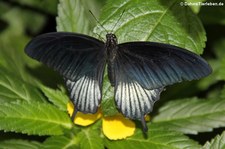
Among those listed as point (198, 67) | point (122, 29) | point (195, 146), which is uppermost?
point (122, 29)

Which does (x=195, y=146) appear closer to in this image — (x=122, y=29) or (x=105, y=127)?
(x=105, y=127)

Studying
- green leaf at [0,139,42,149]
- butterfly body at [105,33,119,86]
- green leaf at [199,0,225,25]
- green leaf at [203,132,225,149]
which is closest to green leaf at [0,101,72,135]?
green leaf at [0,139,42,149]

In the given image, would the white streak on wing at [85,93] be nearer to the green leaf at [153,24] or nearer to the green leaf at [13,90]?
the green leaf at [153,24]

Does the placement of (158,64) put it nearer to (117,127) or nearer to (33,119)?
(117,127)

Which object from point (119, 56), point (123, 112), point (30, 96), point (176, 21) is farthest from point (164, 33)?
point (30, 96)

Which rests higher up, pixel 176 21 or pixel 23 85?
pixel 176 21

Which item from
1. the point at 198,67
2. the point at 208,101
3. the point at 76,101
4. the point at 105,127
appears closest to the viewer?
the point at 198,67

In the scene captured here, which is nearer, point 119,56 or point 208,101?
point 119,56

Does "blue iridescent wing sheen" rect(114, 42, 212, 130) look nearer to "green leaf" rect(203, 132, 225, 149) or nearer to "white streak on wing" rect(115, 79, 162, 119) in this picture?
"white streak on wing" rect(115, 79, 162, 119)
